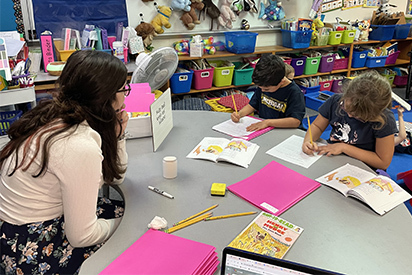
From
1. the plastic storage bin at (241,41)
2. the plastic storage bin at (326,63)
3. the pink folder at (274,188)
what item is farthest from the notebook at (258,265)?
the plastic storage bin at (326,63)

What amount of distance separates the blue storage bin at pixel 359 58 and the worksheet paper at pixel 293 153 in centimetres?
318

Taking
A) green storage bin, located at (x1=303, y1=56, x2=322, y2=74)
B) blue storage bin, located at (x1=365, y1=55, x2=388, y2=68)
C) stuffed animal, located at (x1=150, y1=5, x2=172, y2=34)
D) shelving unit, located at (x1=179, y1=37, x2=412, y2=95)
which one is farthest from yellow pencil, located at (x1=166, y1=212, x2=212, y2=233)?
blue storage bin, located at (x1=365, y1=55, x2=388, y2=68)

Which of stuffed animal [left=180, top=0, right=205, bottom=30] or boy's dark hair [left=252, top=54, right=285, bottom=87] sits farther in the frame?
stuffed animal [left=180, top=0, right=205, bottom=30]

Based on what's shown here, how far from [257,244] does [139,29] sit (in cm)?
268

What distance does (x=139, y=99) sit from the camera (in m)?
1.87

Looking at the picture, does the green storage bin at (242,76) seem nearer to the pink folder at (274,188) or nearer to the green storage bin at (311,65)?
the green storage bin at (311,65)

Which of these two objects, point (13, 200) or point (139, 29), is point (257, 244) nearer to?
point (13, 200)

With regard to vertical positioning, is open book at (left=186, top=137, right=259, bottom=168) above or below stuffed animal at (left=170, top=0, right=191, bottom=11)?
below

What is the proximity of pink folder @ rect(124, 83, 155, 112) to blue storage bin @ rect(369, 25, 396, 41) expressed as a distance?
148 inches

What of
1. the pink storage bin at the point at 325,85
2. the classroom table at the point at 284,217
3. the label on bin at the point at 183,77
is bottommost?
the pink storage bin at the point at 325,85

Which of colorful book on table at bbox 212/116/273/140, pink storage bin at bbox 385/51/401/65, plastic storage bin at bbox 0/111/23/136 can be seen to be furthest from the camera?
pink storage bin at bbox 385/51/401/65

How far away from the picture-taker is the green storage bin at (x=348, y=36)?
4.13 m

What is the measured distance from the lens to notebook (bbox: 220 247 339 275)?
0.70 m

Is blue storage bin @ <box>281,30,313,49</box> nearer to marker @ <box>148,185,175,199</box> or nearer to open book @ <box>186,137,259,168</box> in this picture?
open book @ <box>186,137,259,168</box>
